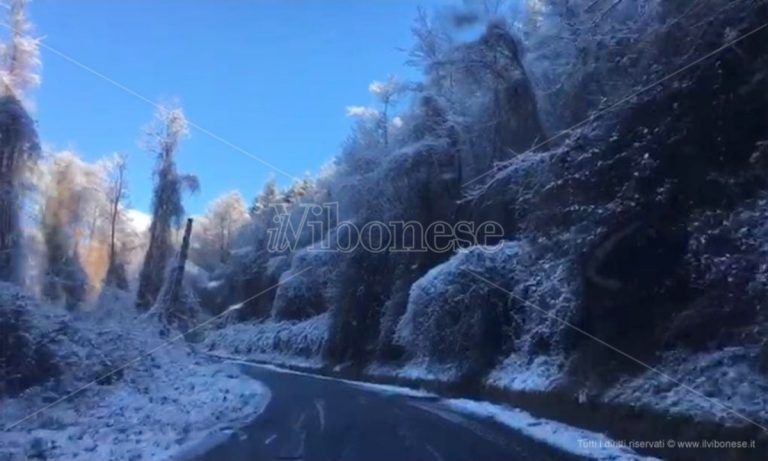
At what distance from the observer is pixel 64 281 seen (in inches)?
780

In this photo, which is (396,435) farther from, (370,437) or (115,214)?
(115,214)

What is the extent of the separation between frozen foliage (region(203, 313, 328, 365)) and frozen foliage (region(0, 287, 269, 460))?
1628 centimetres

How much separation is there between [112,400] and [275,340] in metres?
29.8

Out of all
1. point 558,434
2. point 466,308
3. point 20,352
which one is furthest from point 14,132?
point 558,434

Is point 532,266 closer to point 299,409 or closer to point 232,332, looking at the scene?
point 299,409

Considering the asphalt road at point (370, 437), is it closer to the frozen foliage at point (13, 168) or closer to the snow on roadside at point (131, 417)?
the snow on roadside at point (131, 417)

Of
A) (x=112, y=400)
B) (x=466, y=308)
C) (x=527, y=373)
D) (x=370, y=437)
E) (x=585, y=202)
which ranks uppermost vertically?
(x=585, y=202)

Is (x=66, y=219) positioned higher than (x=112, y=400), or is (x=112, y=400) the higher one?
(x=66, y=219)

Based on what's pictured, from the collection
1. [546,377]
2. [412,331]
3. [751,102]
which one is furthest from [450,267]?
[751,102]

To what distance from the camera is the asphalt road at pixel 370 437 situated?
9.57 metres

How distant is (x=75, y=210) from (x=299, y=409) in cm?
937

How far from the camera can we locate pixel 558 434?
1191cm

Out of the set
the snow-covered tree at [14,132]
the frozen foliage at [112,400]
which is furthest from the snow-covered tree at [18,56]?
the frozen foliage at [112,400]

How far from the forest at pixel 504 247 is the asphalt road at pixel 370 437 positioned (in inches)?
42.1
